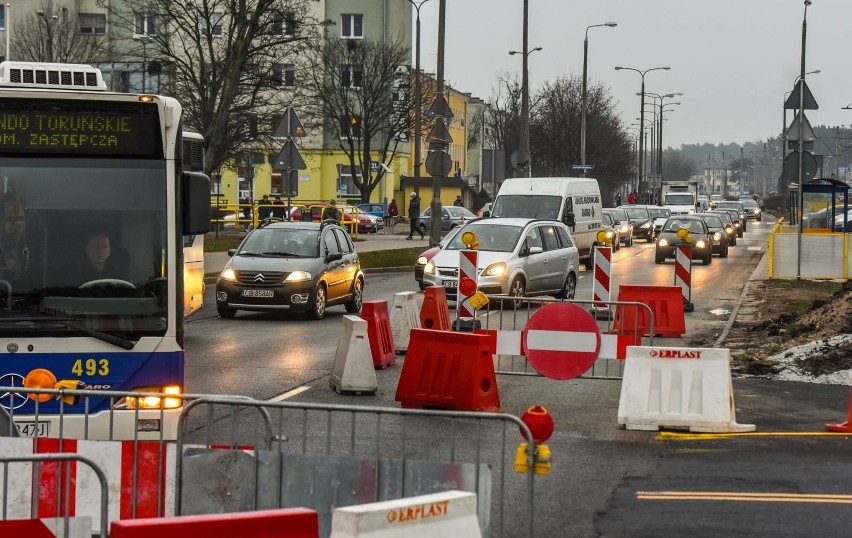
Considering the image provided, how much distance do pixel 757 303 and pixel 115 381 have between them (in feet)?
64.8

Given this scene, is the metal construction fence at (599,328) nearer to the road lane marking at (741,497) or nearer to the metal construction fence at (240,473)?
the road lane marking at (741,497)

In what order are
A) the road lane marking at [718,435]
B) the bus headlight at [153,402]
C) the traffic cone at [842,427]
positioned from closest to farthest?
the bus headlight at [153,402] → the road lane marking at [718,435] → the traffic cone at [842,427]

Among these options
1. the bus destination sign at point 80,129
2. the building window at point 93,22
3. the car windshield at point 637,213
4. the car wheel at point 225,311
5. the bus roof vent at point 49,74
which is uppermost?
the building window at point 93,22

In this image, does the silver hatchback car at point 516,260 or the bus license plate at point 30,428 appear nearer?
the bus license plate at point 30,428

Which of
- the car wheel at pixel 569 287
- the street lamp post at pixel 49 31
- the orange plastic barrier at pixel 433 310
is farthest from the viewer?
the street lamp post at pixel 49 31

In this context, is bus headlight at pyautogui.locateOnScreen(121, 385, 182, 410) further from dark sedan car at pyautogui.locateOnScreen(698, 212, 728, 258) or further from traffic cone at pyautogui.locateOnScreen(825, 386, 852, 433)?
dark sedan car at pyautogui.locateOnScreen(698, 212, 728, 258)

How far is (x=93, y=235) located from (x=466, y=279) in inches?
328

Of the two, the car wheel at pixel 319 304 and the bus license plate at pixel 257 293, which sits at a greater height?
the bus license plate at pixel 257 293

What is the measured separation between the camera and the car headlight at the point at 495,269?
2439 cm

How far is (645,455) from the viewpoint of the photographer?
10617mm

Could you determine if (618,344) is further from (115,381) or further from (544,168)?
(544,168)

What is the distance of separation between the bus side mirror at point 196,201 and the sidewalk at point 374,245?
79.9 ft

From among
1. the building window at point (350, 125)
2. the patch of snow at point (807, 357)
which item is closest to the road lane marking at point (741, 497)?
the patch of snow at point (807, 357)

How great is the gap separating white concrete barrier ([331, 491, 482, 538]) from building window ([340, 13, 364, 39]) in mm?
78917
